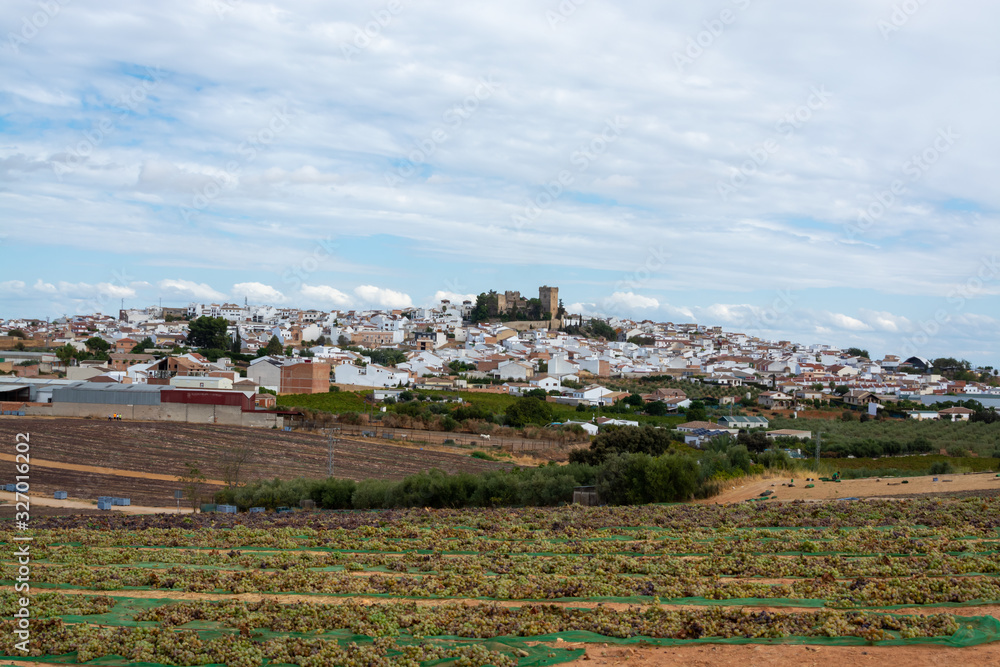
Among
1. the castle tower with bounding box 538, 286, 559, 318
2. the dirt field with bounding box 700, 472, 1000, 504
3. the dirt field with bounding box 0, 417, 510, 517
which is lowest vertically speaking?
the dirt field with bounding box 0, 417, 510, 517

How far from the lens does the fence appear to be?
4050 centimetres

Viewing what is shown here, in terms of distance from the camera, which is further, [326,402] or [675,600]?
[326,402]

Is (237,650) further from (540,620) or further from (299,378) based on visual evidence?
(299,378)

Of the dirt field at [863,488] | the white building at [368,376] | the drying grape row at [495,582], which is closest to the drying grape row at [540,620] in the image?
the drying grape row at [495,582]

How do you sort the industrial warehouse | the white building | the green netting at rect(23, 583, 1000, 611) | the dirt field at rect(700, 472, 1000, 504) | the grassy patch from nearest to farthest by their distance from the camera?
the green netting at rect(23, 583, 1000, 611) < the dirt field at rect(700, 472, 1000, 504) < the industrial warehouse < the grassy patch < the white building

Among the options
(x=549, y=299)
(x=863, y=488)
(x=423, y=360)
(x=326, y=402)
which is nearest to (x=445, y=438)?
(x=326, y=402)

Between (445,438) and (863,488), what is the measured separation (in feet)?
83.6

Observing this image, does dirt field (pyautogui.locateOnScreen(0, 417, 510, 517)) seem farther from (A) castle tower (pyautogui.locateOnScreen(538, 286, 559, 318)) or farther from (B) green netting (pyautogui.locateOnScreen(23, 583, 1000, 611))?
(A) castle tower (pyautogui.locateOnScreen(538, 286, 559, 318))

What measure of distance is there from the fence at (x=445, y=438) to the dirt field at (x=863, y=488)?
19675 millimetres

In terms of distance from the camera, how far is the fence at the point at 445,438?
4050cm

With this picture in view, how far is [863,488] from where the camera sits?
19219 mm

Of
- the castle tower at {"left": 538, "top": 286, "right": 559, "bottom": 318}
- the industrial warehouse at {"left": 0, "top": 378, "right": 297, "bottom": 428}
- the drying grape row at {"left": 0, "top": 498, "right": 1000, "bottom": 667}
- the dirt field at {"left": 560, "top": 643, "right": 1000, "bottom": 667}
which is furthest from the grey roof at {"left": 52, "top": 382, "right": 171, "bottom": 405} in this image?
the castle tower at {"left": 538, "top": 286, "right": 559, "bottom": 318}

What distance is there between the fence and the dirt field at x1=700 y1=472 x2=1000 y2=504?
1967 centimetres

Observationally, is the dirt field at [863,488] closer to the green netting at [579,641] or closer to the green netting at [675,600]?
the green netting at [675,600]
